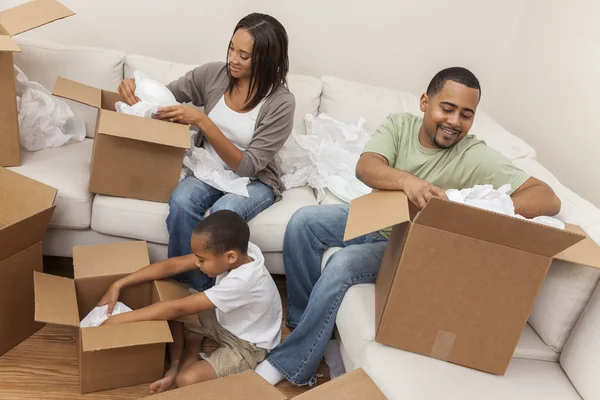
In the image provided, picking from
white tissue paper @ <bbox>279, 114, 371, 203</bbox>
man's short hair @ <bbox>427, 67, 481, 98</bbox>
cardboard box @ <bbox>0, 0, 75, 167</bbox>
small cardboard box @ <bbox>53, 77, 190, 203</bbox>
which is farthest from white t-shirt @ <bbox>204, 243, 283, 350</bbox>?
cardboard box @ <bbox>0, 0, 75, 167</bbox>


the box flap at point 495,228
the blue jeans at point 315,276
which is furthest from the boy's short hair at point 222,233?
the box flap at point 495,228

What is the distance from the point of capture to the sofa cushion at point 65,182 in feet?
6.07

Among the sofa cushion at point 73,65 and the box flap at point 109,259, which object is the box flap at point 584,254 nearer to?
the box flap at point 109,259

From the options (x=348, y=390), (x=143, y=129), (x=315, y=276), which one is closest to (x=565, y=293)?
(x=348, y=390)

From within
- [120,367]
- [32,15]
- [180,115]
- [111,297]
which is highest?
[32,15]

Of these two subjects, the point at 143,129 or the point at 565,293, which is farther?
the point at 143,129

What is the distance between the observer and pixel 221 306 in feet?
5.28

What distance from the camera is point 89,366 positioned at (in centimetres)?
152

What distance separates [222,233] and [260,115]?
A: 1.75 feet

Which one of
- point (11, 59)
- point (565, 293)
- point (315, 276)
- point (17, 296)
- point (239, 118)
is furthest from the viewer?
point (239, 118)

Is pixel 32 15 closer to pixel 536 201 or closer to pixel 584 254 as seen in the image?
pixel 536 201

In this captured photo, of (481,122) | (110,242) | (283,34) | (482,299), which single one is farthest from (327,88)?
(482,299)

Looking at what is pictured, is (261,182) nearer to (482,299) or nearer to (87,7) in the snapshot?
(482,299)

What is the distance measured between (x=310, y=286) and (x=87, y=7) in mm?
1551
